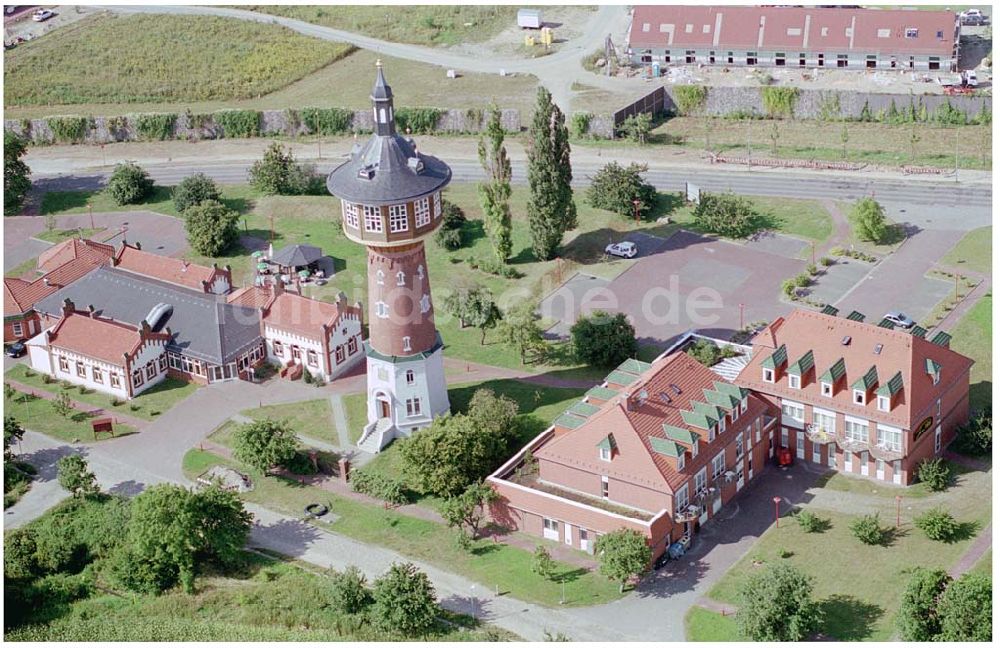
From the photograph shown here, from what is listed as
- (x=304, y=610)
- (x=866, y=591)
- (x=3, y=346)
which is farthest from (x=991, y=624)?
(x=3, y=346)

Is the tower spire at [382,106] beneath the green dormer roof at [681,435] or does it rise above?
above

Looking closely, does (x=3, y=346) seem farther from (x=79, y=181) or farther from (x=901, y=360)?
(x=901, y=360)

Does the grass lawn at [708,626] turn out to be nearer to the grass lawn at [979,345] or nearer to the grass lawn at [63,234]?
the grass lawn at [979,345]

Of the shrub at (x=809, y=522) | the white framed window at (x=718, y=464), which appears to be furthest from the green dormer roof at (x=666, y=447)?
the shrub at (x=809, y=522)

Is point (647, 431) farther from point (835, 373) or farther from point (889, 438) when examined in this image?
point (889, 438)

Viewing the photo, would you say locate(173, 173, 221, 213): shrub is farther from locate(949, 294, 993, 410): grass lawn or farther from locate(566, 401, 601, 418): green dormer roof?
locate(949, 294, 993, 410): grass lawn

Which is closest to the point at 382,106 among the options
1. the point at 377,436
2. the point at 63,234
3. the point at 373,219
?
the point at 373,219
